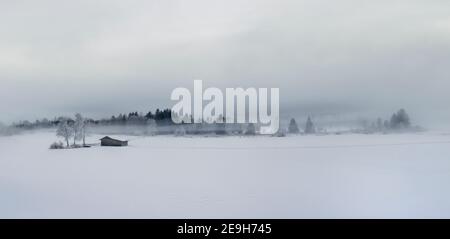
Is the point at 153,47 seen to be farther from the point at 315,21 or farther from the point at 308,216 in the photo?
the point at 308,216

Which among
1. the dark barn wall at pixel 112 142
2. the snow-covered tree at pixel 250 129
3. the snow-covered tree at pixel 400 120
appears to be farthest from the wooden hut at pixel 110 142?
the snow-covered tree at pixel 400 120

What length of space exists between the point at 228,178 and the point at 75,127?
67cm

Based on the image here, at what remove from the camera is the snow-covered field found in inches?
66.9

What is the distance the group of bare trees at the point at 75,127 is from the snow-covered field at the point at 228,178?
0.06 m

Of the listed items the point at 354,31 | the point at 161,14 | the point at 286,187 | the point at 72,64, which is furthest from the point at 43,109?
the point at 354,31

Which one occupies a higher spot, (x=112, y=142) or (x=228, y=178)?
(x=112, y=142)

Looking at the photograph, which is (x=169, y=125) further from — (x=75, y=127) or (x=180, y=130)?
(x=75, y=127)

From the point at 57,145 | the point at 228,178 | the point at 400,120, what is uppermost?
the point at 400,120

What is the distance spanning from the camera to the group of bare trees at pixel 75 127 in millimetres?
1676

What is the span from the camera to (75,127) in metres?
1.67

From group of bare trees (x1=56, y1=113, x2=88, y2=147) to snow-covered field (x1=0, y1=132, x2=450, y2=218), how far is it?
0.06 m

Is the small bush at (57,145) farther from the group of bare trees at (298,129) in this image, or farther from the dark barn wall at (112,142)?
the group of bare trees at (298,129)

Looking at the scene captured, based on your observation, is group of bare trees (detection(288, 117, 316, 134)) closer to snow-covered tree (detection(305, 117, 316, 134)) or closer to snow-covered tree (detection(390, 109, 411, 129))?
snow-covered tree (detection(305, 117, 316, 134))

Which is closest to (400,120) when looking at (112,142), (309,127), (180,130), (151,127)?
(309,127)
